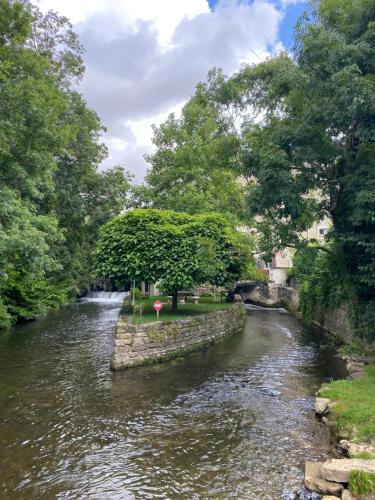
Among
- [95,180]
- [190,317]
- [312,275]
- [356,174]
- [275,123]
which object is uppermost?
[95,180]

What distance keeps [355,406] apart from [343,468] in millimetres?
2402

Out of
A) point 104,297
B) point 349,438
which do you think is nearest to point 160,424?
point 349,438

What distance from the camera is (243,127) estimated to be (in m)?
14.8

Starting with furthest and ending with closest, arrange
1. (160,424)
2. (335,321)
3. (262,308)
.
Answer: (262,308) → (335,321) → (160,424)

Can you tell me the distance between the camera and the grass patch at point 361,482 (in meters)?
4.89

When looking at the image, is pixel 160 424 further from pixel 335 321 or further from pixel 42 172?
pixel 335 321

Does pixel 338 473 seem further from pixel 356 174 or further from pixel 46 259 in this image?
pixel 46 259

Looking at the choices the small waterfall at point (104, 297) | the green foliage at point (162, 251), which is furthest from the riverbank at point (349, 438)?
the small waterfall at point (104, 297)

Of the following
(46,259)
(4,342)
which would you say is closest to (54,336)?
(4,342)

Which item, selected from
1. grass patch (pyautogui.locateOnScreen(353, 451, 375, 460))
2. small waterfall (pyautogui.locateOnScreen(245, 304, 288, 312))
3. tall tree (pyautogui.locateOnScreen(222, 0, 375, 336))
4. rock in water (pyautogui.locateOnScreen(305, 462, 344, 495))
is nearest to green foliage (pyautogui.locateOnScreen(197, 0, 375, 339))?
tall tree (pyautogui.locateOnScreen(222, 0, 375, 336))

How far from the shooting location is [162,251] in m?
15.2

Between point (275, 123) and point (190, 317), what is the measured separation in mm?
8076

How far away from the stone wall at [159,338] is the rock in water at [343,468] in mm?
7769

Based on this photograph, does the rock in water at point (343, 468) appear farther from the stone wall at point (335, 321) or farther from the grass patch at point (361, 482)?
the stone wall at point (335, 321)
